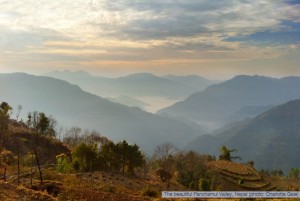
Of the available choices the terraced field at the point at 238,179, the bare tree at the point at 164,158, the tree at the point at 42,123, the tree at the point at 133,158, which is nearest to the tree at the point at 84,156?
the tree at the point at 133,158

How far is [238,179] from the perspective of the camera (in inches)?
3000

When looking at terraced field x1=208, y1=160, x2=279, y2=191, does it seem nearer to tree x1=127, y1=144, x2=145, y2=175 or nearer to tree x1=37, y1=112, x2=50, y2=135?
tree x1=127, y1=144, x2=145, y2=175

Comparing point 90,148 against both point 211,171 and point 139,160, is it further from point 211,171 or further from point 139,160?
point 211,171

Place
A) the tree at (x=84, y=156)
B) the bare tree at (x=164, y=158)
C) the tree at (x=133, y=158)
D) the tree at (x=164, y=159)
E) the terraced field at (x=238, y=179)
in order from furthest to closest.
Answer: the bare tree at (x=164, y=158), the tree at (x=164, y=159), the terraced field at (x=238, y=179), the tree at (x=133, y=158), the tree at (x=84, y=156)

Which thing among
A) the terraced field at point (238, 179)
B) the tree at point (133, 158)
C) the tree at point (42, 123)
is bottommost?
the terraced field at point (238, 179)

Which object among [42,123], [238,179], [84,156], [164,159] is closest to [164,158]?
[164,159]

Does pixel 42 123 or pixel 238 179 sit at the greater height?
pixel 42 123

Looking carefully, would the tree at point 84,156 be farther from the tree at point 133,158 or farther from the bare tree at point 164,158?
the bare tree at point 164,158

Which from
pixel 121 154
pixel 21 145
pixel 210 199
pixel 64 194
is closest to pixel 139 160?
pixel 121 154

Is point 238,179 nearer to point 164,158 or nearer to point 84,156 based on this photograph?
point 164,158

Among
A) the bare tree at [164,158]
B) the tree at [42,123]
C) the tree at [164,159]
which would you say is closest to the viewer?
the tree at [42,123]

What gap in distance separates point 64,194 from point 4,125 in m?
49.5

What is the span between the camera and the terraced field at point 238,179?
72.9 metres

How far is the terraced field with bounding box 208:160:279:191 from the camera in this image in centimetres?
7288
